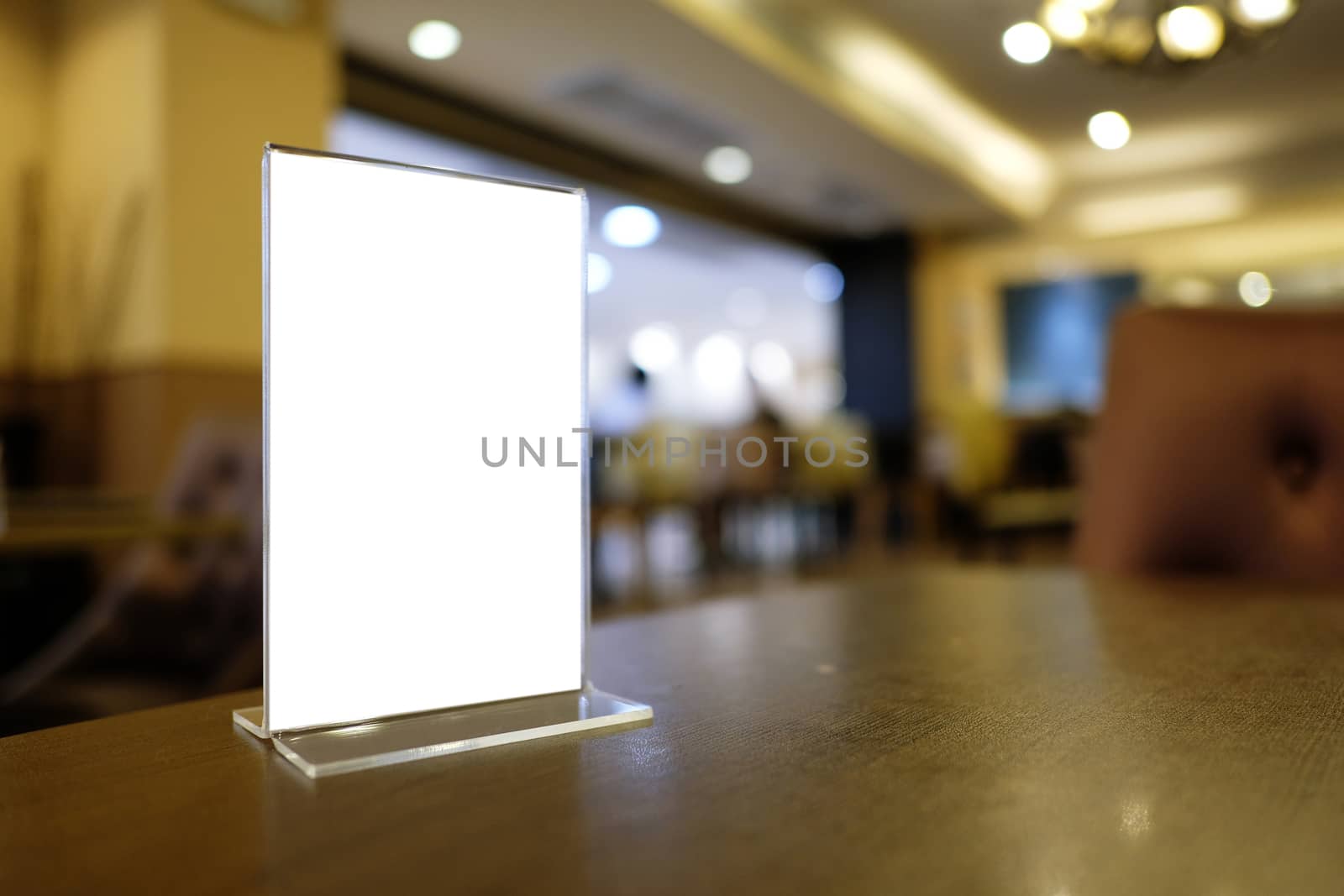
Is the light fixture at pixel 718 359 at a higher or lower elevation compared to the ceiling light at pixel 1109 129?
lower

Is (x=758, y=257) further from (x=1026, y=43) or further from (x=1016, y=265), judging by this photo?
(x=1026, y=43)

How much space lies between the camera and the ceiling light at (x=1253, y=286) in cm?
777

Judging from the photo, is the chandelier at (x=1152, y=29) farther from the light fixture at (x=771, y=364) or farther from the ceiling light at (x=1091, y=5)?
the light fixture at (x=771, y=364)

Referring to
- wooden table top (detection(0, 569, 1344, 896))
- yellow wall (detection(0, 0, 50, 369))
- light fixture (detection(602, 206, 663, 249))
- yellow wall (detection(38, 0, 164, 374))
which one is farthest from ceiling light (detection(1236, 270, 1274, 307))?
wooden table top (detection(0, 569, 1344, 896))

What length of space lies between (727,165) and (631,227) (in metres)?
1.11

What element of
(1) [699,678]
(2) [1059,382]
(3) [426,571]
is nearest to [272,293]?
A: (3) [426,571]

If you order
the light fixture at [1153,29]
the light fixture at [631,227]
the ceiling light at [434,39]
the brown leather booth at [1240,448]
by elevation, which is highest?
the ceiling light at [434,39]

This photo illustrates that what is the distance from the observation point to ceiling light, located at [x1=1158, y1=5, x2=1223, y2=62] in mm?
3197

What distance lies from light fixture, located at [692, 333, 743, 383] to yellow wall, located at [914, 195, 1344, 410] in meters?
5.14

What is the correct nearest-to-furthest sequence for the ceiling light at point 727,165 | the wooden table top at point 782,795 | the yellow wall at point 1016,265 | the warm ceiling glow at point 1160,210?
the wooden table top at point 782,795
the ceiling light at point 727,165
the warm ceiling glow at point 1160,210
the yellow wall at point 1016,265


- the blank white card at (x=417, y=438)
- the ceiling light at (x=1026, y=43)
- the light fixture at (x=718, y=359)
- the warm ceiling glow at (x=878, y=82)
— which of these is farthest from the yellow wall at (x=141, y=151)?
the light fixture at (x=718, y=359)

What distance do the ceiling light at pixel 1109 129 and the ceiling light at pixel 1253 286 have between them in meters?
2.54

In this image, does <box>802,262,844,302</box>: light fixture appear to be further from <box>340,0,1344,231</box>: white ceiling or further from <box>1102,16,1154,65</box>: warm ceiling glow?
<box>1102,16,1154,65</box>: warm ceiling glow

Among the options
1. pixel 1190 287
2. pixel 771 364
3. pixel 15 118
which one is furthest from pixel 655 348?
pixel 15 118
